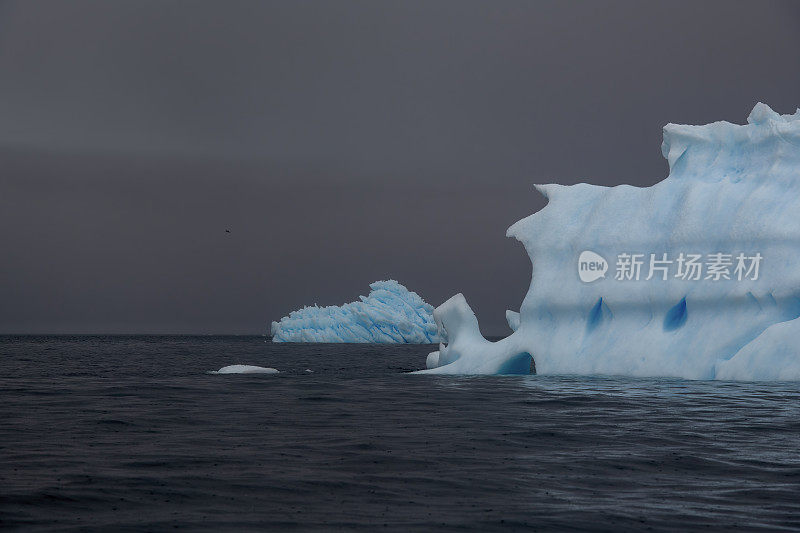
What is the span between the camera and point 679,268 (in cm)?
2177

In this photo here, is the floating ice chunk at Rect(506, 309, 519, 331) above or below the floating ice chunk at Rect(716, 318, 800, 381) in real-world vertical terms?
above

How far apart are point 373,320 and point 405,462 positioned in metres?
57.6

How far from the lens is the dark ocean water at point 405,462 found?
663 centimetres

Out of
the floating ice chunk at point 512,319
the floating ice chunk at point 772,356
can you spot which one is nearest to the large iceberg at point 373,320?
the floating ice chunk at point 512,319

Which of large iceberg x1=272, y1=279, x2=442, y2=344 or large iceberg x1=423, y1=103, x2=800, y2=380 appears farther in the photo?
large iceberg x1=272, y1=279, x2=442, y2=344

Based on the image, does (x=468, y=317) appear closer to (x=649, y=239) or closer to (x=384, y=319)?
(x=649, y=239)

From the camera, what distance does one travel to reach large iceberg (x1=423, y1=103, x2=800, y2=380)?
20562 mm

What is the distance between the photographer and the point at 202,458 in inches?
363

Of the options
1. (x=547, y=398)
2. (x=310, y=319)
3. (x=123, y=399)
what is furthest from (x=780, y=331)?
(x=310, y=319)

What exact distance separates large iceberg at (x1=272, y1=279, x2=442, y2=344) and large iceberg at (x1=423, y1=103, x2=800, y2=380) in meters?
41.2

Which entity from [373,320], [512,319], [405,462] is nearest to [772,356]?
[512,319]

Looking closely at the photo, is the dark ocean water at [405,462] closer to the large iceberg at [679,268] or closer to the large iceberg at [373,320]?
the large iceberg at [679,268]

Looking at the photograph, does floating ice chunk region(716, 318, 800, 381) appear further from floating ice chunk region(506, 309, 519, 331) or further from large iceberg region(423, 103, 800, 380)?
floating ice chunk region(506, 309, 519, 331)

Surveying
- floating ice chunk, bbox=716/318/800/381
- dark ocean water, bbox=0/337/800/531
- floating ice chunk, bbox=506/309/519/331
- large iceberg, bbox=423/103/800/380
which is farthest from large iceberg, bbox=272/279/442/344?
dark ocean water, bbox=0/337/800/531
